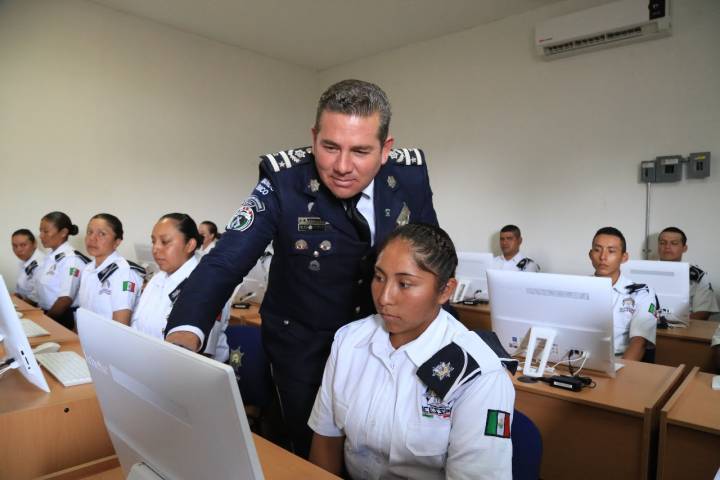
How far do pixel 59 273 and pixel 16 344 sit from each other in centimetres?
277

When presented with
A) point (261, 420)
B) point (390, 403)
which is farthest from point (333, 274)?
point (261, 420)

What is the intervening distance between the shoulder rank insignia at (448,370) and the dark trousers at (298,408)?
41 centimetres

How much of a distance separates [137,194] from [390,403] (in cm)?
475

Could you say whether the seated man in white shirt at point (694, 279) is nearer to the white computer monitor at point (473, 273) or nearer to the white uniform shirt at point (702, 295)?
the white uniform shirt at point (702, 295)

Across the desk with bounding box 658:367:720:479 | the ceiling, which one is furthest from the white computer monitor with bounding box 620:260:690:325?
the ceiling

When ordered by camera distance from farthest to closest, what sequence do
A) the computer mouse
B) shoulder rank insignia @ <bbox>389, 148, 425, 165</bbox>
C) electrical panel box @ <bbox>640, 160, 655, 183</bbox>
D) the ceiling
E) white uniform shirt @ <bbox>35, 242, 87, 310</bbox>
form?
the ceiling
electrical panel box @ <bbox>640, 160, 655, 183</bbox>
white uniform shirt @ <bbox>35, 242, 87, 310</bbox>
the computer mouse
shoulder rank insignia @ <bbox>389, 148, 425, 165</bbox>

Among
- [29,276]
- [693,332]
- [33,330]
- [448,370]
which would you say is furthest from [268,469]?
[29,276]

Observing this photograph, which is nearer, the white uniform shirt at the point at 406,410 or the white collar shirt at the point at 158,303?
the white uniform shirt at the point at 406,410

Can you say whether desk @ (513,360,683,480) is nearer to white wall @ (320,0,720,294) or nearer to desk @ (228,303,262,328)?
desk @ (228,303,262,328)

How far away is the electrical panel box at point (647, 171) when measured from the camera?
164 inches

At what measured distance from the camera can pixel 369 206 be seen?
137 cm

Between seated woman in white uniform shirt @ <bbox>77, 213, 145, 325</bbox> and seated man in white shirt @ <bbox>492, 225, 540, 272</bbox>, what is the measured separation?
132 inches

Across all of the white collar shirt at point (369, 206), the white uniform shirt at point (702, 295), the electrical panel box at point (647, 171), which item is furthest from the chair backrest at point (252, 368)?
the electrical panel box at point (647, 171)

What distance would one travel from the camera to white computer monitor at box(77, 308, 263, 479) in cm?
49
